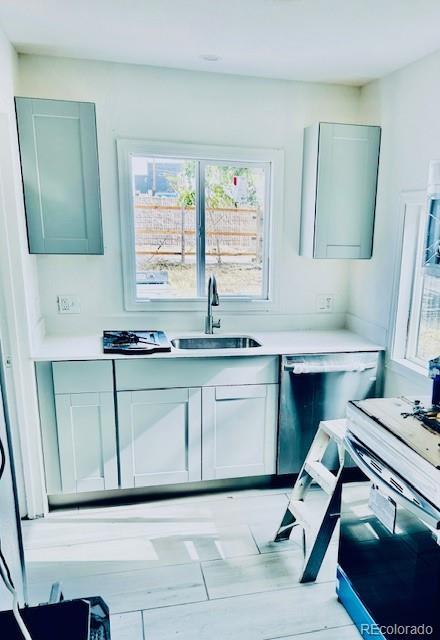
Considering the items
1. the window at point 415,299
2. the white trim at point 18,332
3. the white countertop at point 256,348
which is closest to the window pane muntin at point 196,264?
the white countertop at point 256,348

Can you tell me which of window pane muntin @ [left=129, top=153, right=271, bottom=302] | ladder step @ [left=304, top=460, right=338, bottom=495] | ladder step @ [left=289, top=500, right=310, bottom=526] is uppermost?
window pane muntin @ [left=129, top=153, right=271, bottom=302]

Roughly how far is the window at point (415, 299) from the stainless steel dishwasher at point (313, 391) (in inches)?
8.3

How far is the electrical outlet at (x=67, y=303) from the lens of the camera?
274 centimetres

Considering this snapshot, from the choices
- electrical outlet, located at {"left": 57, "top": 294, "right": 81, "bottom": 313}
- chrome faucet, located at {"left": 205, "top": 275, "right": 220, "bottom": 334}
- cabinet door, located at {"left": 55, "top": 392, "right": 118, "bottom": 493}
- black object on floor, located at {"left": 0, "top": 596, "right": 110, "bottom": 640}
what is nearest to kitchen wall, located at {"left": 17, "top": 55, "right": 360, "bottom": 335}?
electrical outlet, located at {"left": 57, "top": 294, "right": 81, "bottom": 313}

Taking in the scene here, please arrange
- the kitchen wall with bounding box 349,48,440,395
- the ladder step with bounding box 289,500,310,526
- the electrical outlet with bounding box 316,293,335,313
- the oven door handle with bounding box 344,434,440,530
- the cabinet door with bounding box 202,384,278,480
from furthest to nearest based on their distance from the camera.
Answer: the electrical outlet with bounding box 316,293,335,313 → the cabinet door with bounding box 202,384,278,480 → the kitchen wall with bounding box 349,48,440,395 → the ladder step with bounding box 289,500,310,526 → the oven door handle with bounding box 344,434,440,530

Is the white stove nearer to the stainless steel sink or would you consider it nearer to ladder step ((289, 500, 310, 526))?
ladder step ((289, 500, 310, 526))

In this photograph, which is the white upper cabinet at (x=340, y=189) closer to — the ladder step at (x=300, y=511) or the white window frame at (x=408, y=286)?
the white window frame at (x=408, y=286)

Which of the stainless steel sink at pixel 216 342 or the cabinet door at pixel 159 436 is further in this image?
the stainless steel sink at pixel 216 342

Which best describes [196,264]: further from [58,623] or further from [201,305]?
[58,623]

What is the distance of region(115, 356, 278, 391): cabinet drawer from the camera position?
2.41 metres

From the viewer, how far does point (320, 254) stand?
2.71 metres

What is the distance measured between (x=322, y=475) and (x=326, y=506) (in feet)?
0.46

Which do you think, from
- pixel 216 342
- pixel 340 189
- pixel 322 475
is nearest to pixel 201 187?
pixel 340 189

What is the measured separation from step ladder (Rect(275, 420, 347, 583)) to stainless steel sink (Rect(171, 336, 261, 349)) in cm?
89
